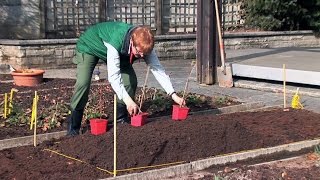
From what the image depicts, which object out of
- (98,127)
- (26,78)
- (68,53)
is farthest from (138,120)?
(68,53)

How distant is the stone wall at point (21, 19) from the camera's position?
51.0ft

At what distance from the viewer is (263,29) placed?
1917 cm

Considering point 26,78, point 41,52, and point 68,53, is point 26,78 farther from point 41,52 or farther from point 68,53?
point 68,53

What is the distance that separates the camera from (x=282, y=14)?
62.3 feet

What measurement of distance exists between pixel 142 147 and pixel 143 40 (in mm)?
998

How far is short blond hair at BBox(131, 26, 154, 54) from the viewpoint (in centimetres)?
596

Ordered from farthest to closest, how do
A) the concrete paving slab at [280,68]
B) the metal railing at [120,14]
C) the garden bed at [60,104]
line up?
the metal railing at [120,14]
the concrete paving slab at [280,68]
the garden bed at [60,104]

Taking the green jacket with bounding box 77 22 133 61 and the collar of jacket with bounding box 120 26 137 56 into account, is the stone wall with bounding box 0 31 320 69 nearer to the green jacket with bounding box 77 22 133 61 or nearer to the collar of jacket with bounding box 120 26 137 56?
the green jacket with bounding box 77 22 133 61

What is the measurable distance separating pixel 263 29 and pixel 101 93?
1027cm

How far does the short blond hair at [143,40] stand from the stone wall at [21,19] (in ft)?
33.1

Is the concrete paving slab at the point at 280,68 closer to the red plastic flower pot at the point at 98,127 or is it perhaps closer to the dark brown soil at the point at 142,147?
the dark brown soil at the point at 142,147

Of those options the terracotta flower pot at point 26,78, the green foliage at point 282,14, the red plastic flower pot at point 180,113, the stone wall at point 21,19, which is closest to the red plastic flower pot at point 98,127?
the red plastic flower pot at point 180,113

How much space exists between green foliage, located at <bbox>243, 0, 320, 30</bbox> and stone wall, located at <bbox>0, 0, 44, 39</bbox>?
6.61 meters

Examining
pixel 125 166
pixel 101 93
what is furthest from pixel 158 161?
pixel 101 93
